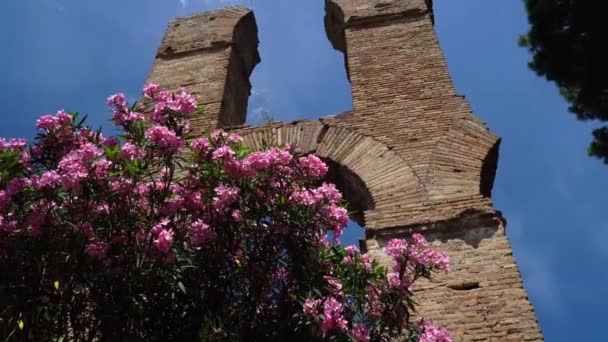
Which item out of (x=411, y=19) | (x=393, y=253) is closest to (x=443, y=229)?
(x=393, y=253)

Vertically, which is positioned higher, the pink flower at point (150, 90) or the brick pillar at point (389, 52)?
the brick pillar at point (389, 52)

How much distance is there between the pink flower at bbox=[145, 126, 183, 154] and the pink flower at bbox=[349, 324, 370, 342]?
150cm

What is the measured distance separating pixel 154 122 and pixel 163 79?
3967 mm

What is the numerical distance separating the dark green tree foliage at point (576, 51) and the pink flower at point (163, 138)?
19.3 feet

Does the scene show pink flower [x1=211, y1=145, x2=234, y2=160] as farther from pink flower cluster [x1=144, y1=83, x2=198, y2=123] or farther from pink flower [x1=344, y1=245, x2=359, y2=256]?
pink flower [x1=344, y1=245, x2=359, y2=256]

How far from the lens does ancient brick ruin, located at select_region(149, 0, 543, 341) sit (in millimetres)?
4086

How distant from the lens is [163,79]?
7312 mm

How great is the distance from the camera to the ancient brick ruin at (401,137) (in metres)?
4.09

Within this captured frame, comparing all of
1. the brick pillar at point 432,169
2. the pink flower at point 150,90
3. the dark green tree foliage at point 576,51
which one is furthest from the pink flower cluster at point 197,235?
the dark green tree foliage at point 576,51

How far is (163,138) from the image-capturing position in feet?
10.8

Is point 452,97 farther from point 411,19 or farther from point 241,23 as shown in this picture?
point 241,23

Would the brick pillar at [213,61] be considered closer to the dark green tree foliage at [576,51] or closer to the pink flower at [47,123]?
the pink flower at [47,123]

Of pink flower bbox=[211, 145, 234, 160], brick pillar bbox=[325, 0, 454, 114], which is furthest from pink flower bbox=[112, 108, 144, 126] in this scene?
brick pillar bbox=[325, 0, 454, 114]

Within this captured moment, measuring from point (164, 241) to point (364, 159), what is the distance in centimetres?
275
